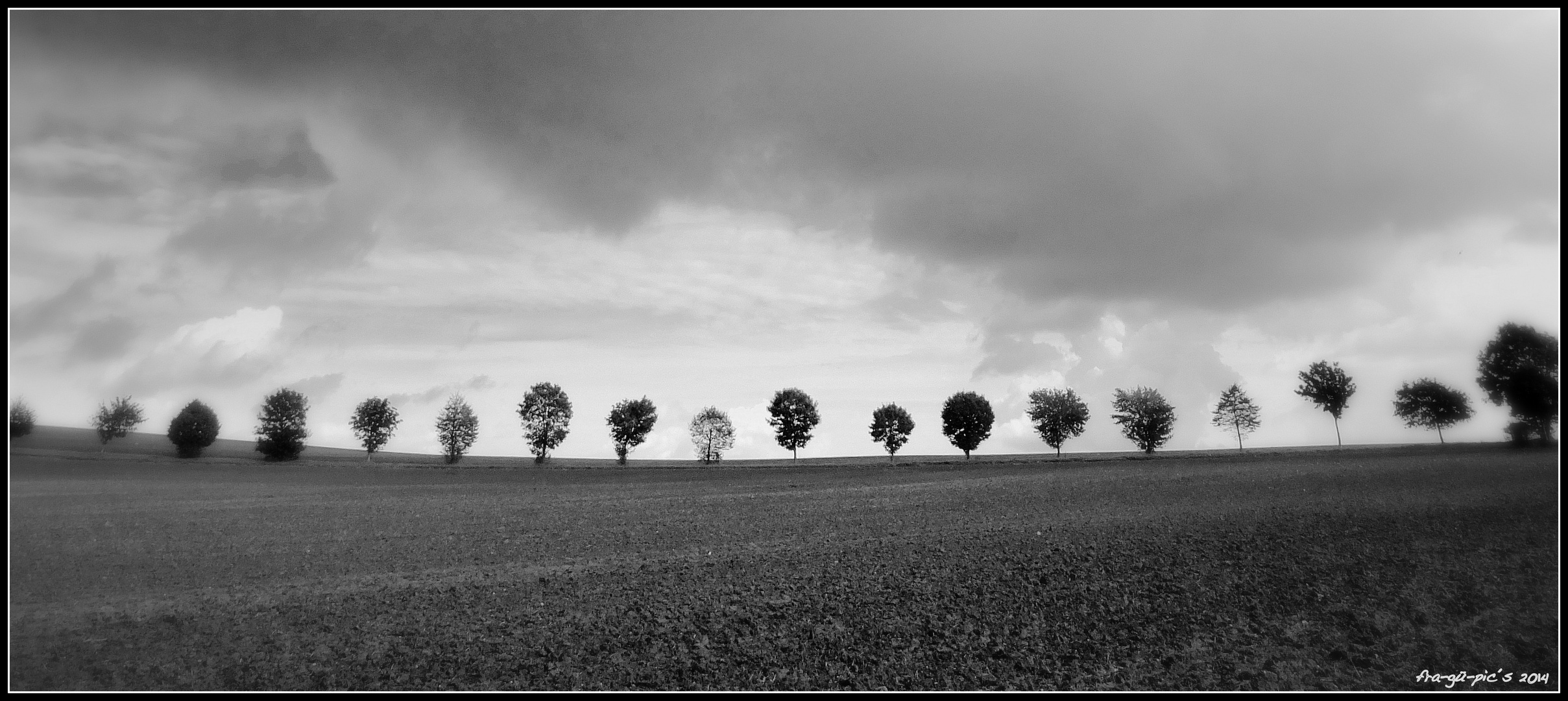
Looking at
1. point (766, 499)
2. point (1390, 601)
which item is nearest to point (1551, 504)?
point (1390, 601)

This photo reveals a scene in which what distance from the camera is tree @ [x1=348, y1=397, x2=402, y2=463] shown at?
3054 inches

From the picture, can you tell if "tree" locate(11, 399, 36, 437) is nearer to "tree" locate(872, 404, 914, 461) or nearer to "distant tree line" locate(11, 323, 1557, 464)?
"distant tree line" locate(11, 323, 1557, 464)

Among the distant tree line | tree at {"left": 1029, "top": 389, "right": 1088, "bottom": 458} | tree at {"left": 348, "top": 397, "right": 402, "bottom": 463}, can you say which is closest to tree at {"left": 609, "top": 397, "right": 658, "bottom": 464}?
the distant tree line

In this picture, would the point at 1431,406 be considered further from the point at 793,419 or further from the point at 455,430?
the point at 455,430

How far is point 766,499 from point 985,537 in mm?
16351

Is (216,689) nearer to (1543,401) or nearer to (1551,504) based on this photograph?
(1551,504)

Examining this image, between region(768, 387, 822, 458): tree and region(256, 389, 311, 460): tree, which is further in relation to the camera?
region(768, 387, 822, 458): tree

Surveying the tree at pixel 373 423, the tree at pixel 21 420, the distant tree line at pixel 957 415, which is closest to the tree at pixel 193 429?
the distant tree line at pixel 957 415

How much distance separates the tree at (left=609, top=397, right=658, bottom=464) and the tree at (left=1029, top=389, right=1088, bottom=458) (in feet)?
191

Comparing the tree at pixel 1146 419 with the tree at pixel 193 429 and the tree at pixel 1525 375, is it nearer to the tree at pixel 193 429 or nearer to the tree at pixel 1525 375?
the tree at pixel 1525 375

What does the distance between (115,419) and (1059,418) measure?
91.4 metres

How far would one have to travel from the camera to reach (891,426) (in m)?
98.7

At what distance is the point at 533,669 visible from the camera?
1049 centimetres

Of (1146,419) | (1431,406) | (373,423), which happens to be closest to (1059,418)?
(1146,419)
